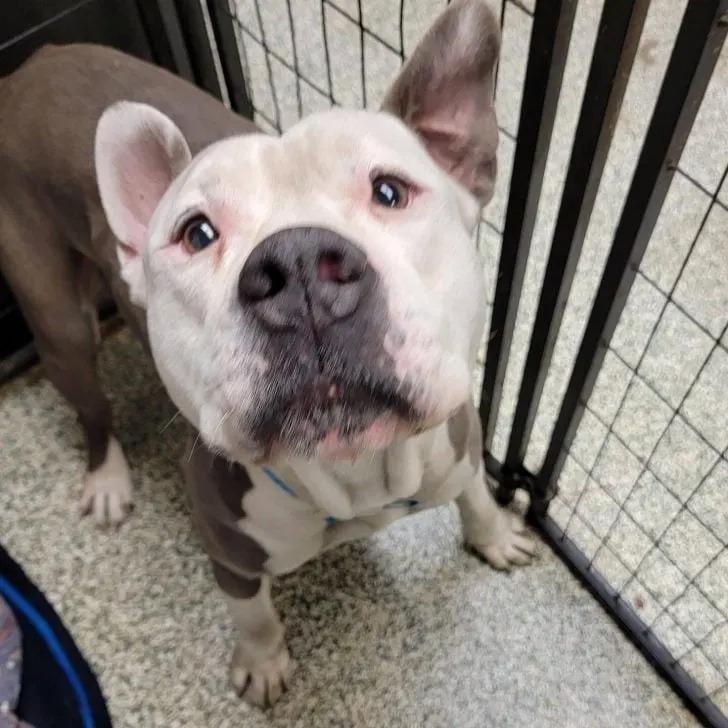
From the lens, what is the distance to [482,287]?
3.05 ft

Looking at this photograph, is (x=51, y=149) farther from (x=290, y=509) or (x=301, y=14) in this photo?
(x=301, y=14)

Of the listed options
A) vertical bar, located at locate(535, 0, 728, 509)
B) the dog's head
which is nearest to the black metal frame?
vertical bar, located at locate(535, 0, 728, 509)

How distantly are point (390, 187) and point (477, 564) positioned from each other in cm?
96

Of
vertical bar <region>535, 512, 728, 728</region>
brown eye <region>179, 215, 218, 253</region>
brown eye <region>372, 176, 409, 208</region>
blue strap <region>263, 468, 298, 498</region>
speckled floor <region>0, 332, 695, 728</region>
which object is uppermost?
brown eye <region>372, 176, 409, 208</region>

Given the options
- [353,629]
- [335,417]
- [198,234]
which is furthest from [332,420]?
[353,629]

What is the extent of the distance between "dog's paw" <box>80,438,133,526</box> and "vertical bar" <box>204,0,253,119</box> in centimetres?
73

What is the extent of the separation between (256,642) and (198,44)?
109cm

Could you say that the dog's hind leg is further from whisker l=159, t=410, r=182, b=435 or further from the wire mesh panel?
the wire mesh panel

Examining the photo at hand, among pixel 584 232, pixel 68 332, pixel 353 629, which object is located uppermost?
pixel 584 232

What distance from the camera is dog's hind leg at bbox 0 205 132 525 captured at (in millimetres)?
1431

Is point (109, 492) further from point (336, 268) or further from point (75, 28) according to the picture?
point (336, 268)

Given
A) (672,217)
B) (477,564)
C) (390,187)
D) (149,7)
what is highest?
(390,187)

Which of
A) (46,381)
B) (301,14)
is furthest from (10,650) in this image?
(301,14)

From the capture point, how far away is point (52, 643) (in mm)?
1526
